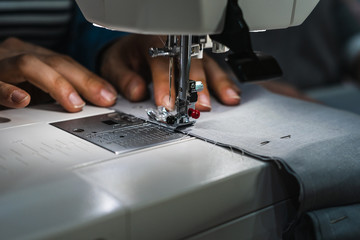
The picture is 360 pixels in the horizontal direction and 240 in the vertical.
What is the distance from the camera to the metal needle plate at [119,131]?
829 millimetres

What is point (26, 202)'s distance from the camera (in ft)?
2.02

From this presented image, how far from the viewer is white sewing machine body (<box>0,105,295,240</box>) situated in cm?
59

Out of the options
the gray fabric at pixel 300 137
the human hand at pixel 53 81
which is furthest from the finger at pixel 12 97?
the gray fabric at pixel 300 137

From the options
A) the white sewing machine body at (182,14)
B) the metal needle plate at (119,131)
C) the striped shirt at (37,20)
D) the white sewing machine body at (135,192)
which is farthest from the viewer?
the striped shirt at (37,20)

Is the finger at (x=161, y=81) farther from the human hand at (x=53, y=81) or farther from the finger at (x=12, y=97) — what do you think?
the finger at (x=12, y=97)

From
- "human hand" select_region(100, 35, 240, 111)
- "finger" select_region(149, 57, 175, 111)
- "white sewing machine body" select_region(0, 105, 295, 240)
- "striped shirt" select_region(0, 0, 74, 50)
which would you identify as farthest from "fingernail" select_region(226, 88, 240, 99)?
"striped shirt" select_region(0, 0, 74, 50)

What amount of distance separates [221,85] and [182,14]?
0.44 metres

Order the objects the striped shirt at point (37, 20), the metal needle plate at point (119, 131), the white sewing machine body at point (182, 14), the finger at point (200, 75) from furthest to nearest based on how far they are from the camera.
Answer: the striped shirt at point (37, 20) → the finger at point (200, 75) → the metal needle plate at point (119, 131) → the white sewing machine body at point (182, 14)

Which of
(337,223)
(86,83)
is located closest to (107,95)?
(86,83)

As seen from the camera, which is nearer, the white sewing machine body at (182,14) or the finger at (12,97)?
the white sewing machine body at (182,14)

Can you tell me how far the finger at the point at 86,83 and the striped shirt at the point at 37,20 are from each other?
617mm

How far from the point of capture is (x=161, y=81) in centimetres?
110

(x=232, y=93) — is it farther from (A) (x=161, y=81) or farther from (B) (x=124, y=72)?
(B) (x=124, y=72)

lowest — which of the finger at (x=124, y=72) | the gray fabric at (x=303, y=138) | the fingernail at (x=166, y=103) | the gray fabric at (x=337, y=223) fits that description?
the gray fabric at (x=337, y=223)
